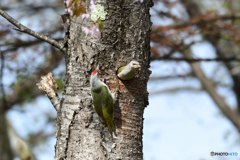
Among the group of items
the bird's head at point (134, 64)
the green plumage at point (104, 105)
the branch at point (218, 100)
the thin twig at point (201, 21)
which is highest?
the thin twig at point (201, 21)

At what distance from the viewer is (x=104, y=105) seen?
7.56 ft

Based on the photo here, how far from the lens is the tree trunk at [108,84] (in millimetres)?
2139

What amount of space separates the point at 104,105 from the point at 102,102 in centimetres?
3

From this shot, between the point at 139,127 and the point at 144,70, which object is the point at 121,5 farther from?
the point at 139,127

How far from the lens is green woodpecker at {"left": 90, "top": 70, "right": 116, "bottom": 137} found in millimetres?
2174

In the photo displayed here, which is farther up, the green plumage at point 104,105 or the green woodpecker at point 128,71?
the green woodpecker at point 128,71

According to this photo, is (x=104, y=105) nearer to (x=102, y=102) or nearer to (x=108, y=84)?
(x=102, y=102)

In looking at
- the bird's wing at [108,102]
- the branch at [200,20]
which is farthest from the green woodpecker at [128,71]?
the branch at [200,20]

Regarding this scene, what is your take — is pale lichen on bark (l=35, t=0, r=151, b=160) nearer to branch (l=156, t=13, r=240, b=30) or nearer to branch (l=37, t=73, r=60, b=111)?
branch (l=37, t=73, r=60, b=111)

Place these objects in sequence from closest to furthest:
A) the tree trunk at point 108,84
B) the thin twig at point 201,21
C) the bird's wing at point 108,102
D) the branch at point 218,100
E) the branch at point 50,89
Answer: the tree trunk at point 108,84, the bird's wing at point 108,102, the branch at point 50,89, the thin twig at point 201,21, the branch at point 218,100

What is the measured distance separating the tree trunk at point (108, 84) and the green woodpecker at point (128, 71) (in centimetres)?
7

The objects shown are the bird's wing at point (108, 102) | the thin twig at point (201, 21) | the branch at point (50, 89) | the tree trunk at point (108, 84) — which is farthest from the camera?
the thin twig at point (201, 21)

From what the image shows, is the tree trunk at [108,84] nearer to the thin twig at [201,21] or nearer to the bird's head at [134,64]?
the bird's head at [134,64]

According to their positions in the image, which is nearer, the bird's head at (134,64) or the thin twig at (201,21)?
the bird's head at (134,64)
